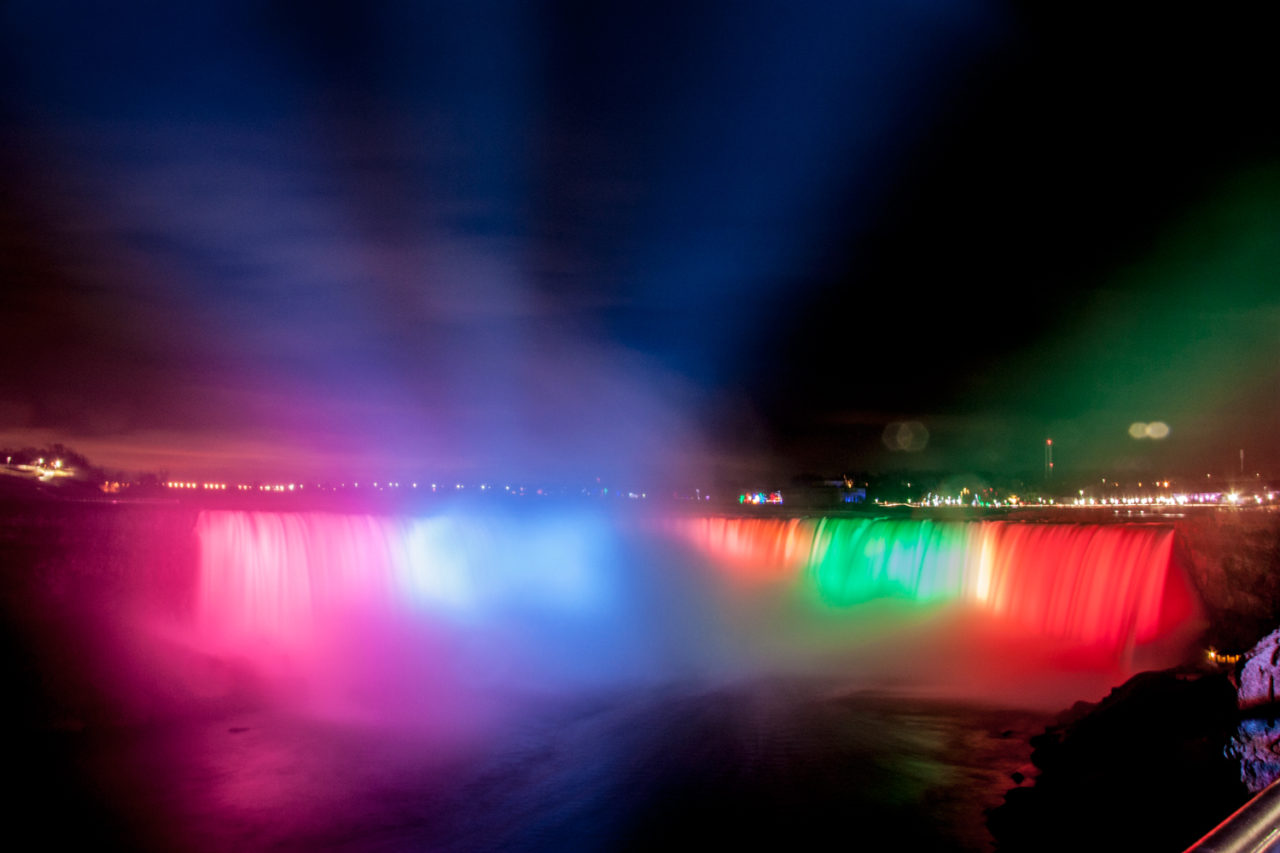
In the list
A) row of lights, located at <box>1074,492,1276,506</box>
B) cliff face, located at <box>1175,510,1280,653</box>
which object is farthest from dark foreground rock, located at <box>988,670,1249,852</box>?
row of lights, located at <box>1074,492,1276,506</box>

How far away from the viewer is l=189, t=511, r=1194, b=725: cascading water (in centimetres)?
2422

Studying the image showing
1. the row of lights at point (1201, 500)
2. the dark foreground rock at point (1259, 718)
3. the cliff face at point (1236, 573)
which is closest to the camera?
the dark foreground rock at point (1259, 718)

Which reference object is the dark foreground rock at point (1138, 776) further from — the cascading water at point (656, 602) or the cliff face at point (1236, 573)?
the cascading water at point (656, 602)

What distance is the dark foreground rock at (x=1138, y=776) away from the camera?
356 inches

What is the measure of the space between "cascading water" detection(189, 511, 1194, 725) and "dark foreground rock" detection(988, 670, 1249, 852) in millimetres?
9248

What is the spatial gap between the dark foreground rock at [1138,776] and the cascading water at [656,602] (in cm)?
925

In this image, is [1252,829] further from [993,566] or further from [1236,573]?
[993,566]

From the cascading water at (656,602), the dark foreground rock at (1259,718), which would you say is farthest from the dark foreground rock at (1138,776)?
the cascading water at (656,602)

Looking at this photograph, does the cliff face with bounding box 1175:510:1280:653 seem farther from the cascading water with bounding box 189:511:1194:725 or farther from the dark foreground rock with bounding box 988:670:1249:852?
the dark foreground rock with bounding box 988:670:1249:852

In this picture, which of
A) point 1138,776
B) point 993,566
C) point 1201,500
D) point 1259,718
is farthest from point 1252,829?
point 1201,500

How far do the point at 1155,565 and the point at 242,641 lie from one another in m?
24.1

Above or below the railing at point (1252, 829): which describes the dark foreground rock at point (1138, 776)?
below

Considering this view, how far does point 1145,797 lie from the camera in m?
9.93

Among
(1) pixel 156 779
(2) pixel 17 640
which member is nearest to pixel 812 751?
(1) pixel 156 779
